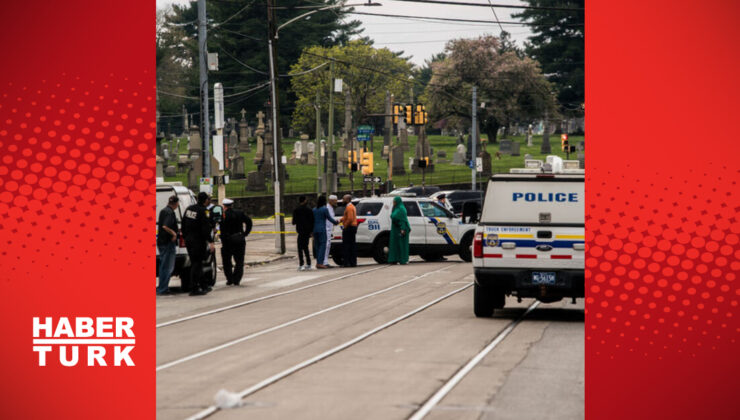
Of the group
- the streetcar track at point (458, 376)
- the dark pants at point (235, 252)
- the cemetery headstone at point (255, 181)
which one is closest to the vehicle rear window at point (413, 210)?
the dark pants at point (235, 252)

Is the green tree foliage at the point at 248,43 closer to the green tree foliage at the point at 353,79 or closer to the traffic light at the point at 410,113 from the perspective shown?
the green tree foliage at the point at 353,79

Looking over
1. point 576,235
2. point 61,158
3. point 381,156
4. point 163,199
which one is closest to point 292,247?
point 163,199

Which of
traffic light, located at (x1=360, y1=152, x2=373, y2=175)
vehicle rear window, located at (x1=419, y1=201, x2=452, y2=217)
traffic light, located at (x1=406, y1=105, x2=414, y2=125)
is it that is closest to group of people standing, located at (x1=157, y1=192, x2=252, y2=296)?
vehicle rear window, located at (x1=419, y1=201, x2=452, y2=217)

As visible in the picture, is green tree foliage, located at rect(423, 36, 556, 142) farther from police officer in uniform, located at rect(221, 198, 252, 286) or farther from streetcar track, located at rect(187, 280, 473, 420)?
streetcar track, located at rect(187, 280, 473, 420)

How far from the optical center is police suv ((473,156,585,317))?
16.9 meters

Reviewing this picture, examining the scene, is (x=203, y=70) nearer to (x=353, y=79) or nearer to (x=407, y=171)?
(x=407, y=171)

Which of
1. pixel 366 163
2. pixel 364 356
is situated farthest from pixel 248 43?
pixel 364 356

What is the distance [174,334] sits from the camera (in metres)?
15.4

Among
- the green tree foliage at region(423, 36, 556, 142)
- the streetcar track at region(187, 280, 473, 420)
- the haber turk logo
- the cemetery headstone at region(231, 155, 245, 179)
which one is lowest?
the streetcar track at region(187, 280, 473, 420)

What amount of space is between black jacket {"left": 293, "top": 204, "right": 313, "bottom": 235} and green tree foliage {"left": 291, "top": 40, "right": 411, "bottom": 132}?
7164 centimetres

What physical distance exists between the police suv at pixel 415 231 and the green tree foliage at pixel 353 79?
225 feet

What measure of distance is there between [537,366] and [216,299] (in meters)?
9.36

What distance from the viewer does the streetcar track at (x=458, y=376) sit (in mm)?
9867

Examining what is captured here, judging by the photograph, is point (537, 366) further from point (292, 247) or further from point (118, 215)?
point (292, 247)
